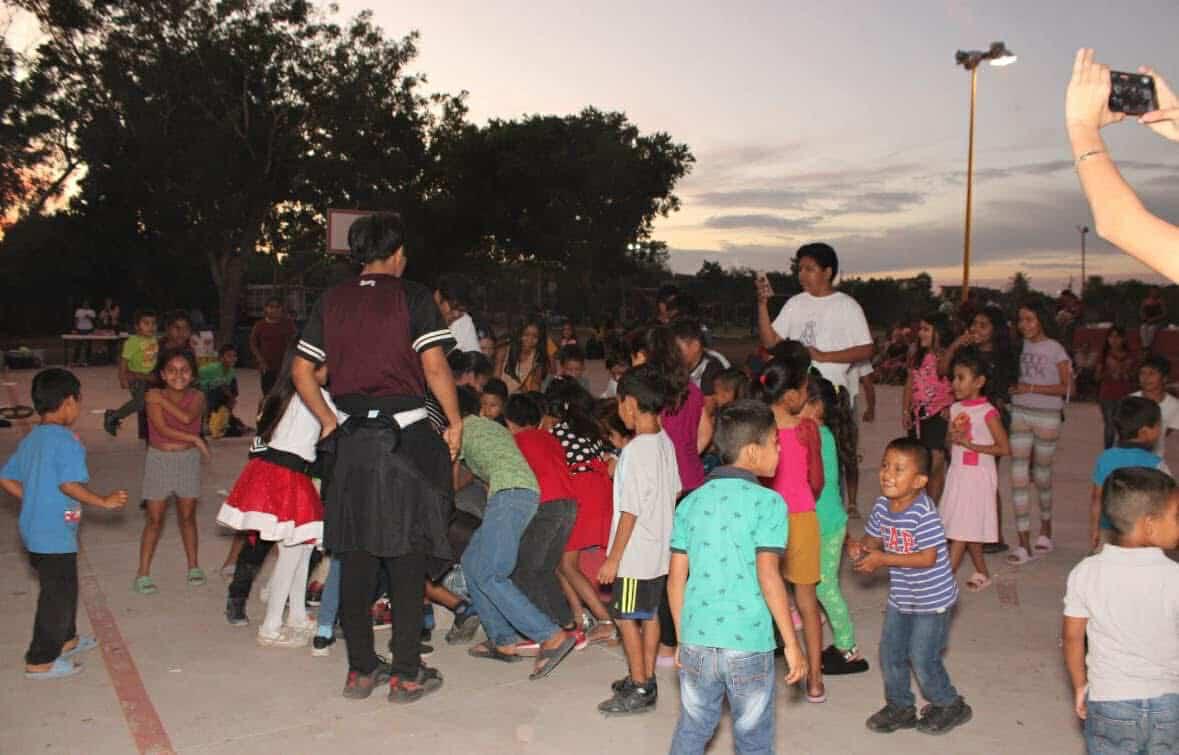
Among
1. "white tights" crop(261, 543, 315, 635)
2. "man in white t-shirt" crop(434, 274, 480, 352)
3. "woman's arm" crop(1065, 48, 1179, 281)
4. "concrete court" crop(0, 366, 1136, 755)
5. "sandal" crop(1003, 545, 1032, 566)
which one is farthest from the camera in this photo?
"man in white t-shirt" crop(434, 274, 480, 352)

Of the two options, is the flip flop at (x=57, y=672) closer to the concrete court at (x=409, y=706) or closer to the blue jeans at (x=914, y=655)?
the concrete court at (x=409, y=706)

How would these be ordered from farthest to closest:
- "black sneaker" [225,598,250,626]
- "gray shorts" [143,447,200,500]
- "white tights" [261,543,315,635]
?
1. "gray shorts" [143,447,200,500]
2. "black sneaker" [225,598,250,626]
3. "white tights" [261,543,315,635]

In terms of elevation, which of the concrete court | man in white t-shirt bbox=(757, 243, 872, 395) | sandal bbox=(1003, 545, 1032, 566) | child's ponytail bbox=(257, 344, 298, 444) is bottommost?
the concrete court

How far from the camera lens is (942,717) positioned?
179 inches

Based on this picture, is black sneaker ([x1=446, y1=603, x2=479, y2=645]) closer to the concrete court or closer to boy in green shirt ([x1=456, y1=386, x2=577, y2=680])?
the concrete court

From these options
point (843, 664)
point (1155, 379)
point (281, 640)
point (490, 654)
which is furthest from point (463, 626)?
point (1155, 379)

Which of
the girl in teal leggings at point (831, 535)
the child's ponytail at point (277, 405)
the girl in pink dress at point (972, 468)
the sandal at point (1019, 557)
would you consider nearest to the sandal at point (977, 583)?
the girl in pink dress at point (972, 468)

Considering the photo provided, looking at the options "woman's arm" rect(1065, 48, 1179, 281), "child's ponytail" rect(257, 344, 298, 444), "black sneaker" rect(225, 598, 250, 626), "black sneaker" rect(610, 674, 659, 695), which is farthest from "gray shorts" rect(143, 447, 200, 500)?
"woman's arm" rect(1065, 48, 1179, 281)

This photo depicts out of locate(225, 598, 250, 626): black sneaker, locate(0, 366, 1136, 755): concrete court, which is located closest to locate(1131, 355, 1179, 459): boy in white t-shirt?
locate(0, 366, 1136, 755): concrete court

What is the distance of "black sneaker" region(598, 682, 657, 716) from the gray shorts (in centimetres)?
322

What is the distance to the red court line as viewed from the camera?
14.6 ft

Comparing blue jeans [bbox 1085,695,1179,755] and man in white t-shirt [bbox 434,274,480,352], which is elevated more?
man in white t-shirt [bbox 434,274,480,352]

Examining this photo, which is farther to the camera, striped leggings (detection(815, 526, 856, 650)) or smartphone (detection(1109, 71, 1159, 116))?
striped leggings (detection(815, 526, 856, 650))

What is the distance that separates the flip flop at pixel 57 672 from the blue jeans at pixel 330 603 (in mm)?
1152
